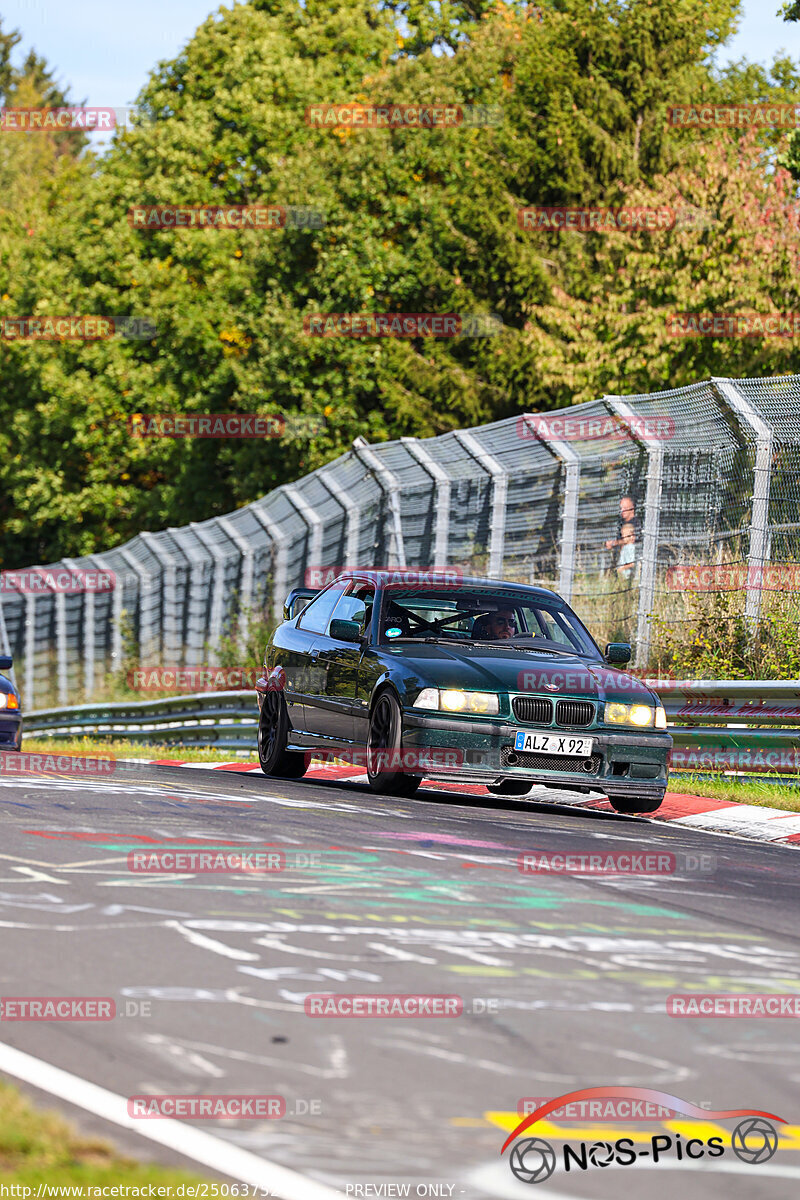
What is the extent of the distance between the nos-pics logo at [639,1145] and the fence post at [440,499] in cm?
1544

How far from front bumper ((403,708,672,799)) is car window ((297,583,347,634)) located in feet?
8.51

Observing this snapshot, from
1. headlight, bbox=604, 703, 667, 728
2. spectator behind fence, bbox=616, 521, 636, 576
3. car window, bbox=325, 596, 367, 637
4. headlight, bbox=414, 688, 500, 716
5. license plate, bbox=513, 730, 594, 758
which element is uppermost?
spectator behind fence, bbox=616, 521, 636, 576

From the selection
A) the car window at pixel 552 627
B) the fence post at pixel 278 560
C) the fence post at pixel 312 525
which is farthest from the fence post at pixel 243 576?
the car window at pixel 552 627

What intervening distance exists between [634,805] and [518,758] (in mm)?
1238

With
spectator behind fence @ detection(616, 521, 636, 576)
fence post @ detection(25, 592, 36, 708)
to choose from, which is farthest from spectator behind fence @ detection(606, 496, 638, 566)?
fence post @ detection(25, 592, 36, 708)

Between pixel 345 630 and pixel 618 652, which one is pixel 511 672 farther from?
pixel 345 630

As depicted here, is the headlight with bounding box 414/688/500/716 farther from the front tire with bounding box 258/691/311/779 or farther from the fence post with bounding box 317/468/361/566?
the fence post with bounding box 317/468/361/566

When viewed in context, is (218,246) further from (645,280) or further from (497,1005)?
(497,1005)

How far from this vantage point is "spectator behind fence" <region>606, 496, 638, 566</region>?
17203mm

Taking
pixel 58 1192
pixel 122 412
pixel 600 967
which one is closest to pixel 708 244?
pixel 122 412

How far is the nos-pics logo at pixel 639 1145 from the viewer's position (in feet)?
14.1

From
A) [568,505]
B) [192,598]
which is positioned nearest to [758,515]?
[568,505]

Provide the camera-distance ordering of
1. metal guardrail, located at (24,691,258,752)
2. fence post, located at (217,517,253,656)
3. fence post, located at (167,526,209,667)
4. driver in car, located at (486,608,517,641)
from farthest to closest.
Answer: fence post, located at (167,526,209,667) < fence post, located at (217,517,253,656) < metal guardrail, located at (24,691,258,752) < driver in car, located at (486,608,517,641)

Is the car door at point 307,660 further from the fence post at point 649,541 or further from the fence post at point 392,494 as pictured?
the fence post at point 392,494
